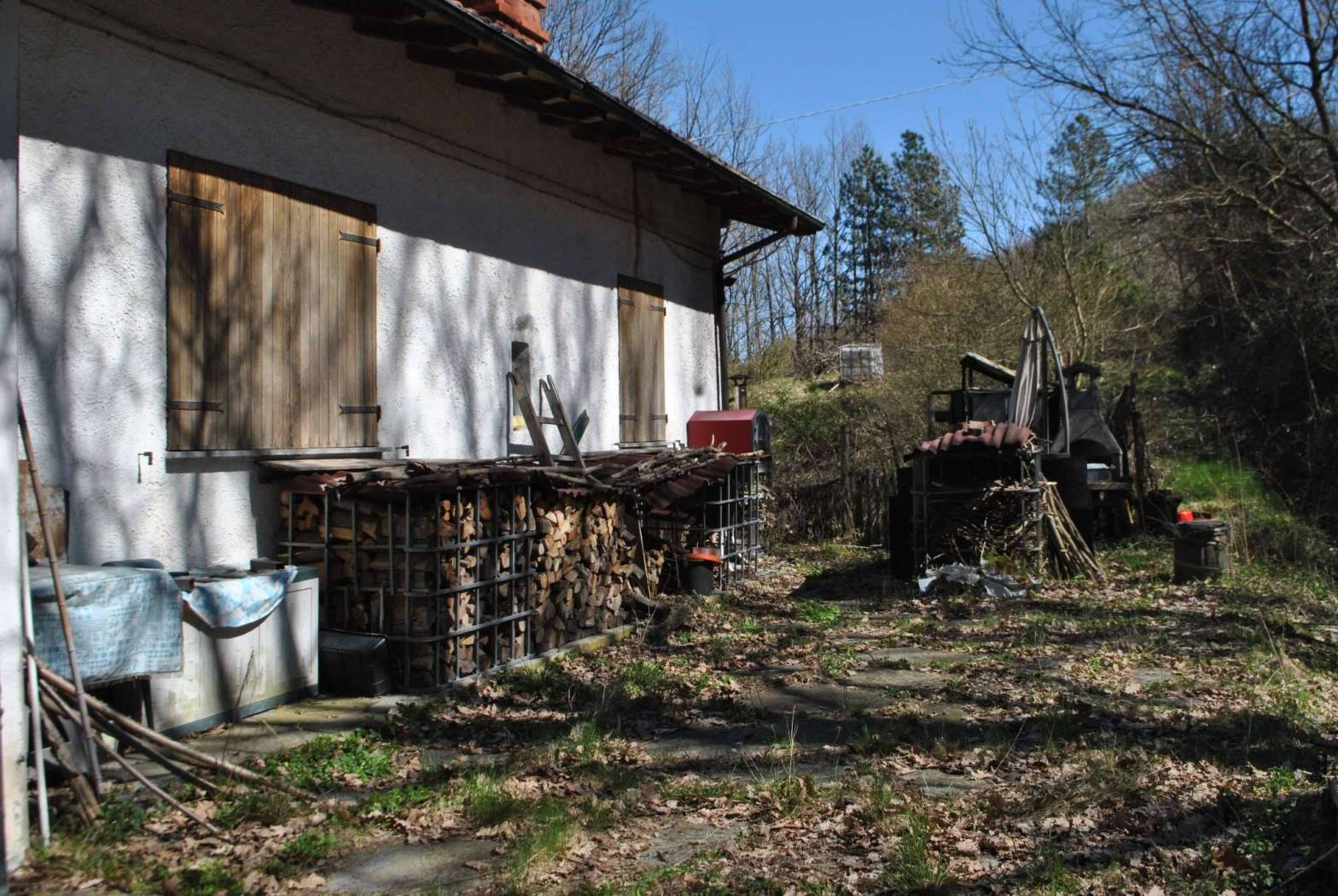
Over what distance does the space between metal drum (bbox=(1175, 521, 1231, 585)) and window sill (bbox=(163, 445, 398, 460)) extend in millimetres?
7904

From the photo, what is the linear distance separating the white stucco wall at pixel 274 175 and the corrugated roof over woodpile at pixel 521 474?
0.35 m

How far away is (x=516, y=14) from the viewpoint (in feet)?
32.4

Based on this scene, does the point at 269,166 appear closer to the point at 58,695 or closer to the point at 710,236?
the point at 58,695

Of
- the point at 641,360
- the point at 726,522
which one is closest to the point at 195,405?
the point at 641,360

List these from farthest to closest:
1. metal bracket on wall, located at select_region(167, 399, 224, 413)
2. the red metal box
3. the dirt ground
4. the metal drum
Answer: the red metal box
the metal drum
metal bracket on wall, located at select_region(167, 399, 224, 413)
the dirt ground

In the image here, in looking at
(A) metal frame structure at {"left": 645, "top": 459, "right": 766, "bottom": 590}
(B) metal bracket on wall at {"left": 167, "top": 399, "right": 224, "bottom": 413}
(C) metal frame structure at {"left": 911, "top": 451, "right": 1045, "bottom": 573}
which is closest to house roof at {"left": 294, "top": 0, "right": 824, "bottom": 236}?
(B) metal bracket on wall at {"left": 167, "top": 399, "right": 224, "bottom": 413}

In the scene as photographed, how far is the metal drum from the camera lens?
1029cm

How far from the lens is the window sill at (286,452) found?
5.86 meters

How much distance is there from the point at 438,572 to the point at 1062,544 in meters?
6.85

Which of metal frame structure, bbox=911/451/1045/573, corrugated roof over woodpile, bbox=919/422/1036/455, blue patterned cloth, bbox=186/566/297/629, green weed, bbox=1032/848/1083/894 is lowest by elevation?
green weed, bbox=1032/848/1083/894

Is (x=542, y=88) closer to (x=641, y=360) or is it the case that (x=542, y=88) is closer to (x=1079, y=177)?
(x=641, y=360)

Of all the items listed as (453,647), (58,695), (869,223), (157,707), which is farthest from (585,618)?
(869,223)

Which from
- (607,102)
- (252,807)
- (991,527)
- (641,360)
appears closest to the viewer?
(252,807)

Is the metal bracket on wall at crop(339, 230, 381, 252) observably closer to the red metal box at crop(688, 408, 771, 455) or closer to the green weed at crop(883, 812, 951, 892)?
the red metal box at crop(688, 408, 771, 455)
